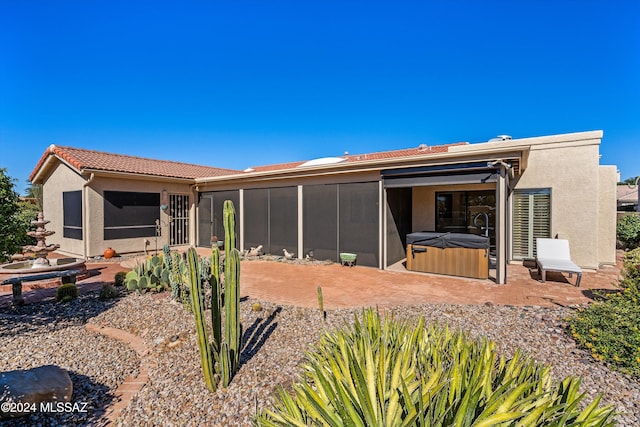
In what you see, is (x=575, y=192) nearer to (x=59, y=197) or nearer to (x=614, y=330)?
(x=614, y=330)

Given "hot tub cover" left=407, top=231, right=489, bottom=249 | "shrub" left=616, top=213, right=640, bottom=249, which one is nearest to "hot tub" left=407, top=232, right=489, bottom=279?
"hot tub cover" left=407, top=231, right=489, bottom=249

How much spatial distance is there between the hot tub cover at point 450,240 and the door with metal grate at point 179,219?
11.7 m

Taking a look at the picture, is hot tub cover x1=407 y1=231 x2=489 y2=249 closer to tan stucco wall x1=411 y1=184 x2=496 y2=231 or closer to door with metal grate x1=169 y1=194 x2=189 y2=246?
tan stucco wall x1=411 y1=184 x2=496 y2=231

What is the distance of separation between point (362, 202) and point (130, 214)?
1050 cm

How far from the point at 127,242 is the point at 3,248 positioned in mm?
8481

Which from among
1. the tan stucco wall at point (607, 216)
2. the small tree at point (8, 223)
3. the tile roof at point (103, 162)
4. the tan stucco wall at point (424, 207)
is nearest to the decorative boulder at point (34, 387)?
the small tree at point (8, 223)

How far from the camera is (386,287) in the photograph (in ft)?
26.6

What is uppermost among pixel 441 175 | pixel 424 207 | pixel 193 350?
pixel 441 175

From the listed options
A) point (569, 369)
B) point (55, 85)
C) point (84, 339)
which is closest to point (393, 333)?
point (569, 369)

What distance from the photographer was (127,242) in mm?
13617

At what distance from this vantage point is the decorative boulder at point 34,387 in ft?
9.66

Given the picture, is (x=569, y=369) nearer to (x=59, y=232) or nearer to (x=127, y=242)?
(x=127, y=242)

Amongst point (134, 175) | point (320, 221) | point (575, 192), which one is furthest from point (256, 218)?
point (575, 192)

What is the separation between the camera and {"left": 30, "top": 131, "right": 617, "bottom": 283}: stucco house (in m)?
9.82
